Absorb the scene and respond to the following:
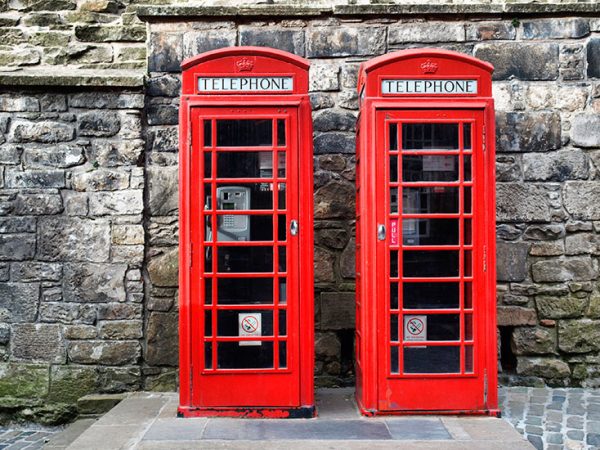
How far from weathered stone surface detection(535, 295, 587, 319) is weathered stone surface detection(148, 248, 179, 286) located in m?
3.14

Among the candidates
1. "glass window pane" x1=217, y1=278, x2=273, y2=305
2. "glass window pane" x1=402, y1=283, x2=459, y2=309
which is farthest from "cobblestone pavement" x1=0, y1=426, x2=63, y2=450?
"glass window pane" x1=402, y1=283, x2=459, y2=309

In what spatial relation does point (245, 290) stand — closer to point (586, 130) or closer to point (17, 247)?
point (17, 247)

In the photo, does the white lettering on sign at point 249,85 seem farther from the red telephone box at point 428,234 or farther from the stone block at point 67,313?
the stone block at point 67,313

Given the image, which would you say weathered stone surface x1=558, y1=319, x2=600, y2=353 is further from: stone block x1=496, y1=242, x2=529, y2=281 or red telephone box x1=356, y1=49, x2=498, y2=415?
red telephone box x1=356, y1=49, x2=498, y2=415

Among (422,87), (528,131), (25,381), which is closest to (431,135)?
(422,87)

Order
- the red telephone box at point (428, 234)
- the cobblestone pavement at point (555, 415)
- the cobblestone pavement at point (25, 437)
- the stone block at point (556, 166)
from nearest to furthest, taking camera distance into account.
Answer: the cobblestone pavement at point (555, 415), the red telephone box at point (428, 234), the cobblestone pavement at point (25, 437), the stone block at point (556, 166)

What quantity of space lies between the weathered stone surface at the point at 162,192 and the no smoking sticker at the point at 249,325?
1.47m

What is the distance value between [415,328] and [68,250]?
3012mm

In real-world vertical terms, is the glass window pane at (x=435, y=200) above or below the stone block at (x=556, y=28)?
below

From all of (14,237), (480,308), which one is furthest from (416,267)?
(14,237)

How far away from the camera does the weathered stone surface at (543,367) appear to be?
18.9 ft

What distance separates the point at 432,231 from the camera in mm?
4699

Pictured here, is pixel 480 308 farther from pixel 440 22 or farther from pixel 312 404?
pixel 440 22

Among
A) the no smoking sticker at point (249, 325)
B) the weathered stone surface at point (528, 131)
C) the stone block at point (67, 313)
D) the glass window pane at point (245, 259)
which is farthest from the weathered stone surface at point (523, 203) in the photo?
the stone block at point (67, 313)
